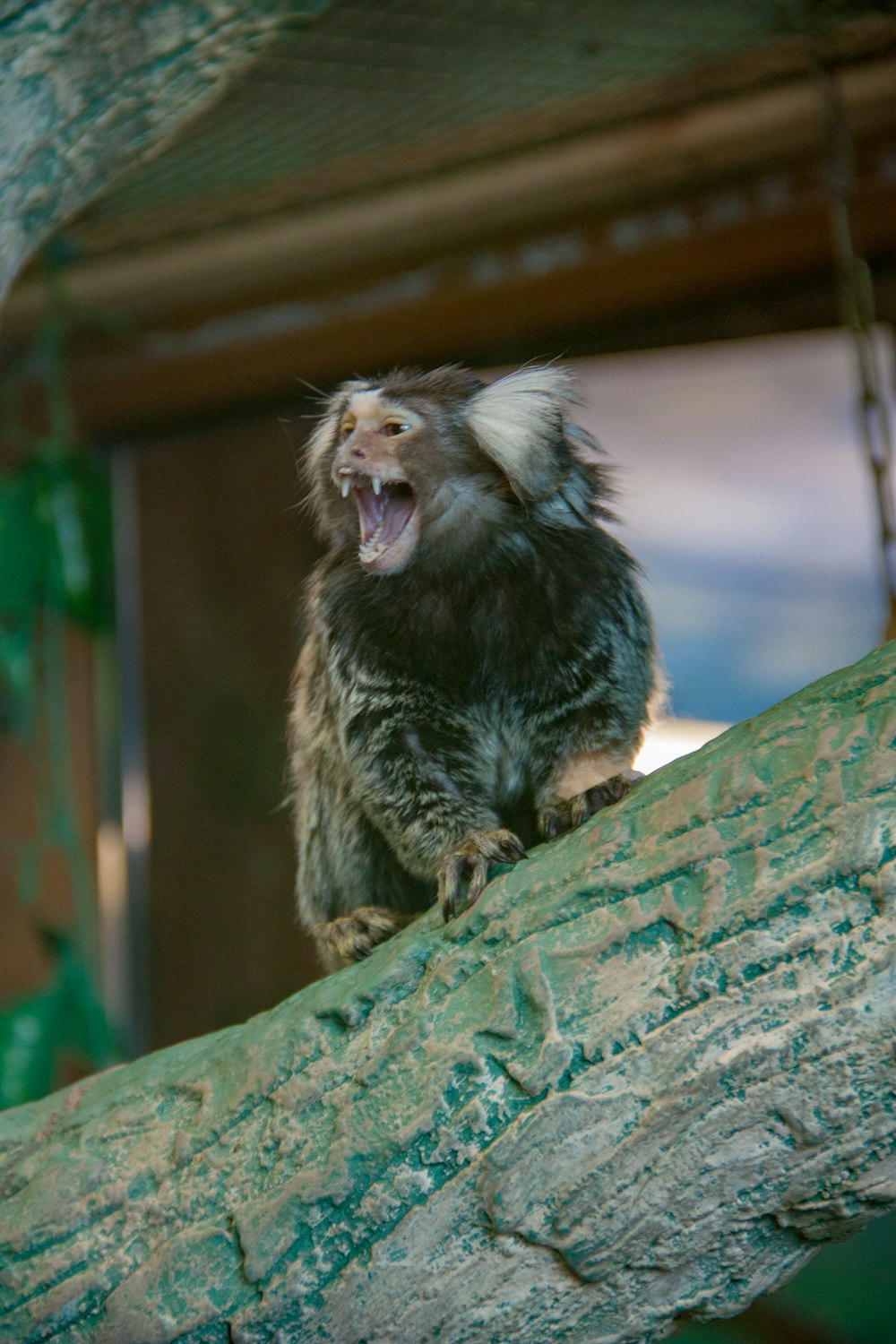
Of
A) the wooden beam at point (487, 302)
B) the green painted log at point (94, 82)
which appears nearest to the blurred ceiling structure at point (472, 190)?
the wooden beam at point (487, 302)

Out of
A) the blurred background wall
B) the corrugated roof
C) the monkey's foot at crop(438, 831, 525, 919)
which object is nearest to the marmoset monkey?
the monkey's foot at crop(438, 831, 525, 919)

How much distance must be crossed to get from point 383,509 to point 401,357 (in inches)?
61.7

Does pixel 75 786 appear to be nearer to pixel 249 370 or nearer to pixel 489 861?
pixel 249 370

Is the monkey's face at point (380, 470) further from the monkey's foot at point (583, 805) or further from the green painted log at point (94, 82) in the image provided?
the green painted log at point (94, 82)

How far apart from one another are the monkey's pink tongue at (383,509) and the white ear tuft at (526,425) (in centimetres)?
12

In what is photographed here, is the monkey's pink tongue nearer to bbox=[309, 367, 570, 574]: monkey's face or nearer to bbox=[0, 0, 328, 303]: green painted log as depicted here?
bbox=[309, 367, 570, 574]: monkey's face

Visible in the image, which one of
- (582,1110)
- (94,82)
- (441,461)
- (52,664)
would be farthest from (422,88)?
(582,1110)

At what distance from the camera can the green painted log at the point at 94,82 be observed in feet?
4.57

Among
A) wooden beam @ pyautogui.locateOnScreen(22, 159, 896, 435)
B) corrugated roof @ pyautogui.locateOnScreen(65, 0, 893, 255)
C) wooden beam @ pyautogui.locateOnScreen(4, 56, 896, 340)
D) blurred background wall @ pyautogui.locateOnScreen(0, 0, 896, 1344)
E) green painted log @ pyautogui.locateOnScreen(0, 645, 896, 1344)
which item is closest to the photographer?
green painted log @ pyautogui.locateOnScreen(0, 645, 896, 1344)

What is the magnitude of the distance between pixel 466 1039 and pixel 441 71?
1.67m

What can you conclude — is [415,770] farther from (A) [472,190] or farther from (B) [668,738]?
(A) [472,190]

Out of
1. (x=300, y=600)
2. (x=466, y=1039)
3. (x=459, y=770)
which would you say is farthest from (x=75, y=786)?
(x=466, y=1039)

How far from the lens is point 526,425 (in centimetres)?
131

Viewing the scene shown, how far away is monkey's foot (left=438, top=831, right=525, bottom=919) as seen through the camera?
1.22 metres
